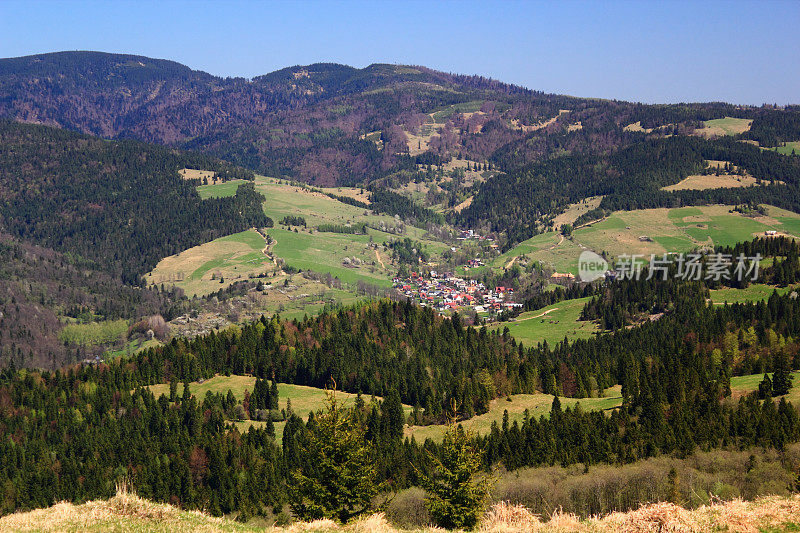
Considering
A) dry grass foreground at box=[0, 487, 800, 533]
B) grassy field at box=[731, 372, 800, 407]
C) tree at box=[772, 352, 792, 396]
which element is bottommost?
grassy field at box=[731, 372, 800, 407]

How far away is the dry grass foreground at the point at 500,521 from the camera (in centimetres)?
4269

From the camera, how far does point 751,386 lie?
140m

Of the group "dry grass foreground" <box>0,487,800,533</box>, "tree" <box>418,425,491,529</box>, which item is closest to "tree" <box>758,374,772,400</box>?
"tree" <box>418,425,491,529</box>

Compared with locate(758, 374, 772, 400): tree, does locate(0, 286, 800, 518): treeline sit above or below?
below

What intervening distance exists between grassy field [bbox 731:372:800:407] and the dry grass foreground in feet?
275

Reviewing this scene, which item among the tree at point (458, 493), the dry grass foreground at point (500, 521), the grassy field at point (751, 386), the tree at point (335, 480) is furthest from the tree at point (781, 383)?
the tree at point (335, 480)

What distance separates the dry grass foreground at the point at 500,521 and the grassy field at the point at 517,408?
9852 centimetres

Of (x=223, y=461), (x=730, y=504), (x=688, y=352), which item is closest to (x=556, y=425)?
(x=688, y=352)

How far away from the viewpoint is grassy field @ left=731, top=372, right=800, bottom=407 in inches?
4854

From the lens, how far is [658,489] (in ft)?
321

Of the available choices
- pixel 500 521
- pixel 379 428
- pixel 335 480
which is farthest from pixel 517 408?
pixel 500 521

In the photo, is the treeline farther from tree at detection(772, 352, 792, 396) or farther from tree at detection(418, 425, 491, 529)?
tree at detection(418, 425, 491, 529)

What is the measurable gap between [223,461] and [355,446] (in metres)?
89.9

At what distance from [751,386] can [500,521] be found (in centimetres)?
10967
